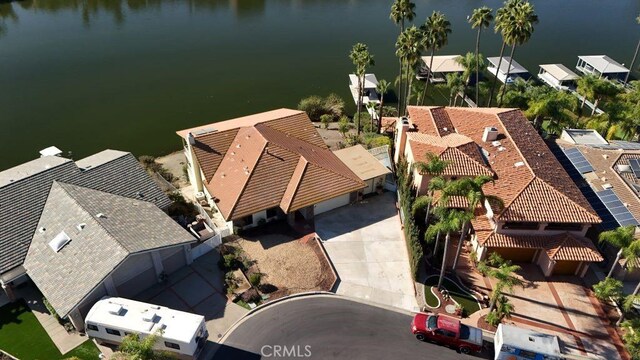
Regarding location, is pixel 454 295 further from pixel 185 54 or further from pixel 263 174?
pixel 185 54

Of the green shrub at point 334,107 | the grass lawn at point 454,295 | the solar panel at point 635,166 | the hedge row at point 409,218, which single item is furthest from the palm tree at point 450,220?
the green shrub at point 334,107

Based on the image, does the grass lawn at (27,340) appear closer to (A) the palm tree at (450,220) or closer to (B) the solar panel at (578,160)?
(A) the palm tree at (450,220)

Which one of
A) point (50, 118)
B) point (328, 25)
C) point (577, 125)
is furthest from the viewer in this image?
point (328, 25)

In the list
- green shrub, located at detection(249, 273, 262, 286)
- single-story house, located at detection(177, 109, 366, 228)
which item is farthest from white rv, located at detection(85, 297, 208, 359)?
single-story house, located at detection(177, 109, 366, 228)

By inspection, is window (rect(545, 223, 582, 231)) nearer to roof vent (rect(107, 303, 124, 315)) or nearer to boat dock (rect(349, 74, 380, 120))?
boat dock (rect(349, 74, 380, 120))

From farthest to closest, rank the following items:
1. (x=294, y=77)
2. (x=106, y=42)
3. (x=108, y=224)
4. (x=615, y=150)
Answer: (x=106, y=42)
(x=294, y=77)
(x=615, y=150)
(x=108, y=224)

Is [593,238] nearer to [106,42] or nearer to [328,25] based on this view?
[328,25]

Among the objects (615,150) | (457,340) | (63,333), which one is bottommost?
(63,333)

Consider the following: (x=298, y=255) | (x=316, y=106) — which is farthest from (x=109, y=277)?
(x=316, y=106)

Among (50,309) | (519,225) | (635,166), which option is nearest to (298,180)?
(519,225)
